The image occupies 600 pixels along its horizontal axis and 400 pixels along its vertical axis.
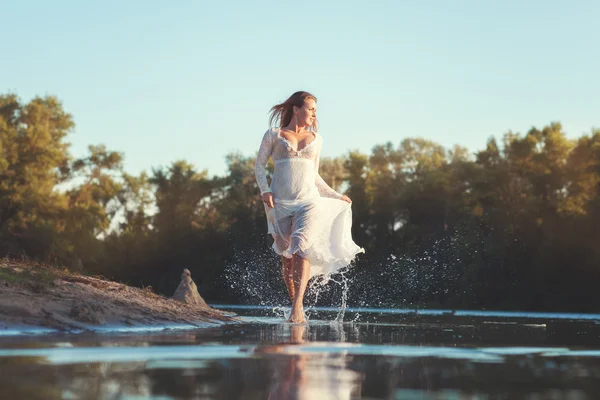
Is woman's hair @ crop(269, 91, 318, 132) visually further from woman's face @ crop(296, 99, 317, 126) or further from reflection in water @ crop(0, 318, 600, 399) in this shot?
reflection in water @ crop(0, 318, 600, 399)

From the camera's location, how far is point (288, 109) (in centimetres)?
1122

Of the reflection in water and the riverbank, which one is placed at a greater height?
the riverbank

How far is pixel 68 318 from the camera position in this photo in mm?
7383

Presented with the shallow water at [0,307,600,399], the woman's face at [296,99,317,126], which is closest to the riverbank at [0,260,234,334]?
the shallow water at [0,307,600,399]

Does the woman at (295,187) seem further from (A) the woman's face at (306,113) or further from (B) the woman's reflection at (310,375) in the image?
(B) the woman's reflection at (310,375)

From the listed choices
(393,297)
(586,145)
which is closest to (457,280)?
(393,297)

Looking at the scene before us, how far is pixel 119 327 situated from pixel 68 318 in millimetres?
495

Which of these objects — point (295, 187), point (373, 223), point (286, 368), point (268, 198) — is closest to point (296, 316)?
point (268, 198)

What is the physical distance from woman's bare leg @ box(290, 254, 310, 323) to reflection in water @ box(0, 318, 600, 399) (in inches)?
135

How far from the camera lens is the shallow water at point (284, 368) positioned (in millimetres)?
3570

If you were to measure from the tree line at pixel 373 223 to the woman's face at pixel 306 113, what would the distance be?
57.8ft

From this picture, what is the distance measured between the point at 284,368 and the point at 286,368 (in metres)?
0.01

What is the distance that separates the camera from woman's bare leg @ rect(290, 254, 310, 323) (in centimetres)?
1026

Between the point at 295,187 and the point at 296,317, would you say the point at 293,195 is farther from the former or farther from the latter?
the point at 296,317
